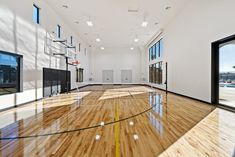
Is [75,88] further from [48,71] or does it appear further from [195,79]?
[195,79]

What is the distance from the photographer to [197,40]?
726 centimetres

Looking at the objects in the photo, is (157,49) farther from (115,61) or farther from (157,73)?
(115,61)

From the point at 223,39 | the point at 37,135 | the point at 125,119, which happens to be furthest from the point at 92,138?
the point at 223,39

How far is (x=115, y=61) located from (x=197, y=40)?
14575 mm

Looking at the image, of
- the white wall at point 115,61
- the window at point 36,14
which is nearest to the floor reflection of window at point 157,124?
the window at point 36,14

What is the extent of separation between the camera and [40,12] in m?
7.65

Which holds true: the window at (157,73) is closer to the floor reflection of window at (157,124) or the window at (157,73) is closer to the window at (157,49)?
the window at (157,49)

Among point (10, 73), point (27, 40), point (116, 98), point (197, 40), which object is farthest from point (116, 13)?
point (10, 73)

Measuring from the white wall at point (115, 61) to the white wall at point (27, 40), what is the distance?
1199 cm

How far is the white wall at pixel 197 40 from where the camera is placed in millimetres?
5637

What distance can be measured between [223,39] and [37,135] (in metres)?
6.06

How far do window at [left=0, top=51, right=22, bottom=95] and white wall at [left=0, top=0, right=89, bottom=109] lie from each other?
0.18 metres

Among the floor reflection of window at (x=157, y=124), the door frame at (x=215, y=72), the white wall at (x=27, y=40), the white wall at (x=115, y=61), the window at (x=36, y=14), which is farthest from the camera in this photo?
the white wall at (x=115, y=61)

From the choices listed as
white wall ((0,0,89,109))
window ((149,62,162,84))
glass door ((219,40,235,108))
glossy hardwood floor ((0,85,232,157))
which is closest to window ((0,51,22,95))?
white wall ((0,0,89,109))
